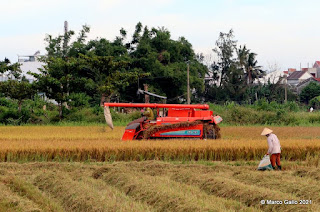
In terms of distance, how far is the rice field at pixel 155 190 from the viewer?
24.1 ft

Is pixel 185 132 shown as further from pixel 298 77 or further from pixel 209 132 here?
pixel 298 77

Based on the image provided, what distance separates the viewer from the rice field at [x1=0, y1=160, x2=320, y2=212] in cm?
735

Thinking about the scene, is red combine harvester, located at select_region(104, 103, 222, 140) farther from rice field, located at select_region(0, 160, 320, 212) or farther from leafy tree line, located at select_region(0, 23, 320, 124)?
leafy tree line, located at select_region(0, 23, 320, 124)

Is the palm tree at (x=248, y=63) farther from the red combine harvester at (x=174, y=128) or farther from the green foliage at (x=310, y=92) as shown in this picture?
the red combine harvester at (x=174, y=128)

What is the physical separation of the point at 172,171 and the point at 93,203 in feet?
12.2

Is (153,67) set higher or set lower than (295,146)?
higher

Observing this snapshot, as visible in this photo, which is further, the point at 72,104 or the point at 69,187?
the point at 72,104

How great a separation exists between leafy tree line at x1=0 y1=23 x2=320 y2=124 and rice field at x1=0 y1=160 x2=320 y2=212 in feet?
60.0

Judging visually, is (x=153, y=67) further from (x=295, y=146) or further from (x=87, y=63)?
(x=295, y=146)

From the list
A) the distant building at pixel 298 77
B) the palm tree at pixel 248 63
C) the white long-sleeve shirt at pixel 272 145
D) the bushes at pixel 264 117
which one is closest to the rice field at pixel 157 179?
the white long-sleeve shirt at pixel 272 145

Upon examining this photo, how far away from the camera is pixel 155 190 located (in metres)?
8.21

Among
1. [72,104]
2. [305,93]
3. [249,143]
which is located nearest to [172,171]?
[249,143]

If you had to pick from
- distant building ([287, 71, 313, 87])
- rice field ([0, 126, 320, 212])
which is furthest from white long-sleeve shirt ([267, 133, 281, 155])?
distant building ([287, 71, 313, 87])

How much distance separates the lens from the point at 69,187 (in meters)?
8.62
